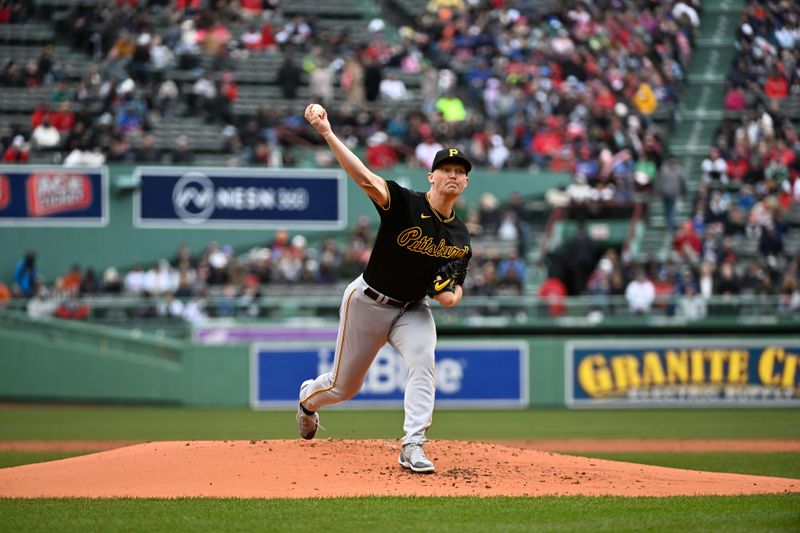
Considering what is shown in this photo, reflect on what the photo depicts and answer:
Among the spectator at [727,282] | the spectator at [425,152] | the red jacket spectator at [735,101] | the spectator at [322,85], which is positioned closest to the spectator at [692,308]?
the spectator at [727,282]

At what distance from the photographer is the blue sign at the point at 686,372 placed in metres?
19.7

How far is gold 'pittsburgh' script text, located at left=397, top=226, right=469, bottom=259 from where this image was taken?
8016 millimetres

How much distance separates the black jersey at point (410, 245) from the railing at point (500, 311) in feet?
37.7

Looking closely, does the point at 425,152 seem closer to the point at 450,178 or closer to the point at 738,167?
the point at 738,167

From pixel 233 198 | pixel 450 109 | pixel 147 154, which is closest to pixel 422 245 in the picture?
pixel 233 198

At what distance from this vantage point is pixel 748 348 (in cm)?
1977

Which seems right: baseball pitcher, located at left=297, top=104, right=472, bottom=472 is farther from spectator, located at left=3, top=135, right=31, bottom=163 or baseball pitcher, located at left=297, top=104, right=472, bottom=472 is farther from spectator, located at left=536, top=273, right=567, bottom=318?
spectator, located at left=3, top=135, right=31, bottom=163

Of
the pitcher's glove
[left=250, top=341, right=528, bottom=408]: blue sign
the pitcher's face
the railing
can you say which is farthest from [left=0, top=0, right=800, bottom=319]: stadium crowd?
the pitcher's face

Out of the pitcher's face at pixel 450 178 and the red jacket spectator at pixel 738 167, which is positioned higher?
the red jacket spectator at pixel 738 167

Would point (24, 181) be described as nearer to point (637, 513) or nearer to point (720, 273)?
point (720, 273)

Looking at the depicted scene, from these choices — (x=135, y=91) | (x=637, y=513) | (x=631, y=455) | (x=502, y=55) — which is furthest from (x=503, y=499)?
(x=502, y=55)

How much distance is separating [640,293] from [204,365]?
752 cm

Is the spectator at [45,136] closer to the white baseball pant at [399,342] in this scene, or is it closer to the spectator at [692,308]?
the spectator at [692,308]

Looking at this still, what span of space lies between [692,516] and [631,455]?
5325 mm
